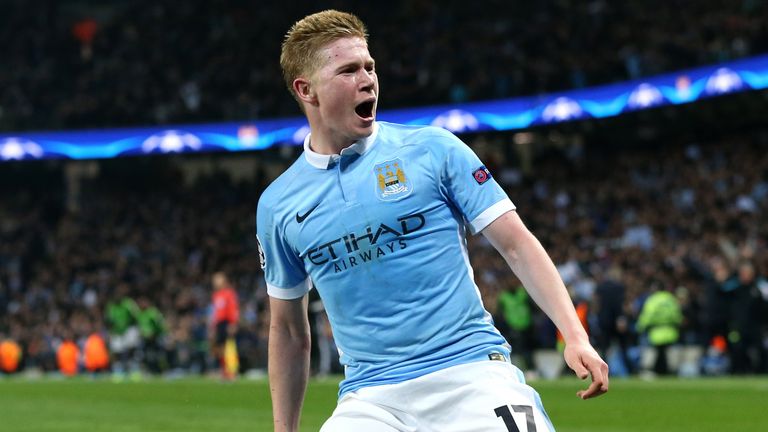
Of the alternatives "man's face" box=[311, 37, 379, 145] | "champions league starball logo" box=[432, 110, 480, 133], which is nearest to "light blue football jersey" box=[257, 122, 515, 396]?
"man's face" box=[311, 37, 379, 145]

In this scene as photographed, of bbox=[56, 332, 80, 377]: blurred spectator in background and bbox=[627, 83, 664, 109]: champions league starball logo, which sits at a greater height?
bbox=[627, 83, 664, 109]: champions league starball logo

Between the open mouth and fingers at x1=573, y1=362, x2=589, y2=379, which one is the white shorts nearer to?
fingers at x1=573, y1=362, x2=589, y2=379

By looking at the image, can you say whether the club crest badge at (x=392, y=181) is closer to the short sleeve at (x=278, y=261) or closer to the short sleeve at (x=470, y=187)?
the short sleeve at (x=470, y=187)

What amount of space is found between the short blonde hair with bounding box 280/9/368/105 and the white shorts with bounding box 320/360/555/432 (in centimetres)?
104

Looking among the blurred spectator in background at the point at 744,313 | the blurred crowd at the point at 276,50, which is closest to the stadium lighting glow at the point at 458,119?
the blurred crowd at the point at 276,50

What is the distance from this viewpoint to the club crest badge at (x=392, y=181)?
4090 millimetres

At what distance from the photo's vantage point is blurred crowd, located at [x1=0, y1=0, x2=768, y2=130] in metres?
32.0

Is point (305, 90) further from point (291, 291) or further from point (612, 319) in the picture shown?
point (612, 319)

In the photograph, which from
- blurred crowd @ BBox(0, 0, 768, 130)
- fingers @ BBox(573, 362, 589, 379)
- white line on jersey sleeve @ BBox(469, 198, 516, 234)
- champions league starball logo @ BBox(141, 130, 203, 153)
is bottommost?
fingers @ BBox(573, 362, 589, 379)

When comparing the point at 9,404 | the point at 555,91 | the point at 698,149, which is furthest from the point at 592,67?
the point at 9,404

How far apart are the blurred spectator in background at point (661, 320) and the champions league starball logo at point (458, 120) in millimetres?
13264

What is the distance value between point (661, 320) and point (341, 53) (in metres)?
18.1

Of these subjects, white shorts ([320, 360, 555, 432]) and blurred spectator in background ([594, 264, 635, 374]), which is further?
blurred spectator in background ([594, 264, 635, 374])

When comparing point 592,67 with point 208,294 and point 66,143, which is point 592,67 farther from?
point 66,143
